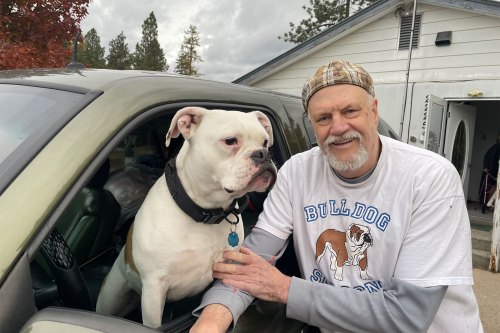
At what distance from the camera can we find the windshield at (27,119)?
3.87ft

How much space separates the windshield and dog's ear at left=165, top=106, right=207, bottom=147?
45cm

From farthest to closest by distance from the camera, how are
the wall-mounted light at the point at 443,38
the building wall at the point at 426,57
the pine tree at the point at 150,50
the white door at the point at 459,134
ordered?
the pine tree at the point at 150,50, the white door at the point at 459,134, the wall-mounted light at the point at 443,38, the building wall at the point at 426,57

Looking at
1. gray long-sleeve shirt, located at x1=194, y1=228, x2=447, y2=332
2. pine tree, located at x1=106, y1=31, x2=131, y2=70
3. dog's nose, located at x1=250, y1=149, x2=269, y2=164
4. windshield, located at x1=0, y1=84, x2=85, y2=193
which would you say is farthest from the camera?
pine tree, located at x1=106, y1=31, x2=131, y2=70

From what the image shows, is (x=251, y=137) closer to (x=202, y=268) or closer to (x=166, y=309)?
(x=202, y=268)

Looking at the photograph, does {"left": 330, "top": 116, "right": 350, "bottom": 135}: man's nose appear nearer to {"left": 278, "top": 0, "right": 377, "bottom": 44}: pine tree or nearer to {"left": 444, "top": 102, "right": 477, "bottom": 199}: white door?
{"left": 444, "top": 102, "right": 477, "bottom": 199}: white door

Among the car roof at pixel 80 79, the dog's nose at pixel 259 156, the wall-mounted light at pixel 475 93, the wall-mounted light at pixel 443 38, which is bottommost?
the dog's nose at pixel 259 156

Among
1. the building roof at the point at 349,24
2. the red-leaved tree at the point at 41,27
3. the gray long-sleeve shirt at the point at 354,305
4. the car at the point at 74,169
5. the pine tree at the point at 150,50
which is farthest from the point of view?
the pine tree at the point at 150,50

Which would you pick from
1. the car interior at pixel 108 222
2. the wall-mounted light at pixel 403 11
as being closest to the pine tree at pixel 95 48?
the wall-mounted light at pixel 403 11

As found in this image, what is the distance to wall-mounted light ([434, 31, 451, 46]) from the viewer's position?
27.1 feet

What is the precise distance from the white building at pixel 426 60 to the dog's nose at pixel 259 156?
6672 mm

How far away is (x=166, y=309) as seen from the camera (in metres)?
2.02

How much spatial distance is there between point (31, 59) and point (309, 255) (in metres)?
5.97

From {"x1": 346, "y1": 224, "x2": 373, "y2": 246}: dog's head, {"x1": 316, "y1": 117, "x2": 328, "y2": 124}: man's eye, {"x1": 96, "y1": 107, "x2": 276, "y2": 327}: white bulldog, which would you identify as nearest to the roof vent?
{"x1": 316, "y1": 117, "x2": 328, "y2": 124}: man's eye

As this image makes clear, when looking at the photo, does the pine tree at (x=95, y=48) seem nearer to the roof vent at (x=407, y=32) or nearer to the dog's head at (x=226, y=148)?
the roof vent at (x=407, y=32)
